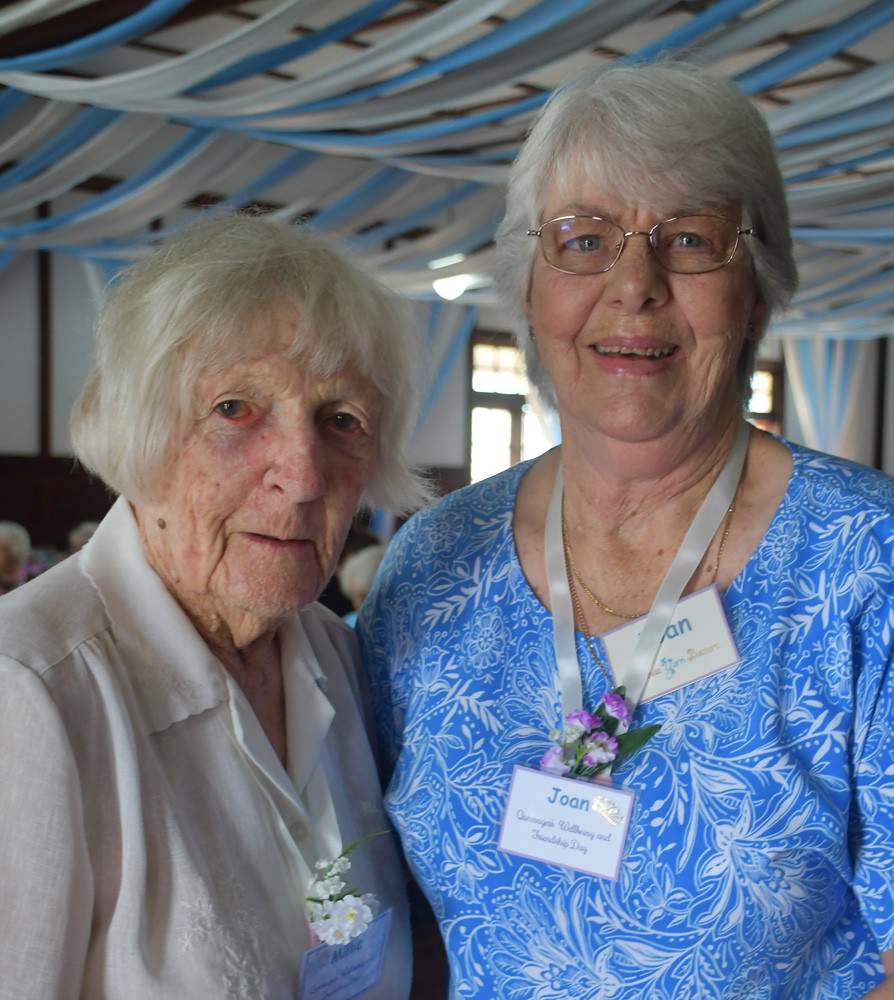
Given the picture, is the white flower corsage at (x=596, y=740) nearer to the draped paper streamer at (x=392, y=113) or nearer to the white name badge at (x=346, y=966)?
the white name badge at (x=346, y=966)

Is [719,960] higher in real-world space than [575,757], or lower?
lower

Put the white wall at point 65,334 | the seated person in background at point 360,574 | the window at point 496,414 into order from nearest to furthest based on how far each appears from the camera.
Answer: the seated person in background at point 360,574, the white wall at point 65,334, the window at point 496,414

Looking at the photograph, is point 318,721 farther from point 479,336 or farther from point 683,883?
point 479,336

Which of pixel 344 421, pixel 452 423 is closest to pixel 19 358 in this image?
pixel 452 423

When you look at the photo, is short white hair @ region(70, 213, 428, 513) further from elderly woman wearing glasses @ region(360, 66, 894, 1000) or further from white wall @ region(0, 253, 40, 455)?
white wall @ region(0, 253, 40, 455)

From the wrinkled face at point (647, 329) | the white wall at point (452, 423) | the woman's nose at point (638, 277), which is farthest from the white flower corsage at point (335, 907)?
the white wall at point (452, 423)

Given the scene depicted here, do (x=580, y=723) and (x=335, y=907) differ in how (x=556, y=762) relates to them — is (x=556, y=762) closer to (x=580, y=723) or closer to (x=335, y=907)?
(x=580, y=723)

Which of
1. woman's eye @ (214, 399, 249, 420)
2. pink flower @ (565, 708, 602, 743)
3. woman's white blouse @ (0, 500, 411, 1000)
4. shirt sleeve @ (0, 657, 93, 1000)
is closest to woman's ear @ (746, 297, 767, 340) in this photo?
pink flower @ (565, 708, 602, 743)

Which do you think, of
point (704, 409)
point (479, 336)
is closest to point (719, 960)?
point (704, 409)

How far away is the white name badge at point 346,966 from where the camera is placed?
1.43m

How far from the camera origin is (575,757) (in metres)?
1.53

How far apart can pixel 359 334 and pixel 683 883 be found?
0.89 meters

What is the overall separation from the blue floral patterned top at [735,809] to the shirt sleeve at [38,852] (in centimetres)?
60

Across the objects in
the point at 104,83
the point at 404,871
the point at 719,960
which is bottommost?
the point at 404,871
